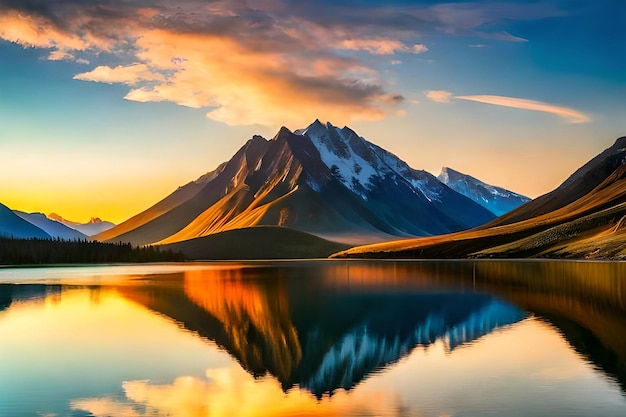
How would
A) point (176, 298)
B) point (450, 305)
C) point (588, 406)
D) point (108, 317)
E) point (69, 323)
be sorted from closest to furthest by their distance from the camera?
point (588, 406)
point (69, 323)
point (108, 317)
point (450, 305)
point (176, 298)

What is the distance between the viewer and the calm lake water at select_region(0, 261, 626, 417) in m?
25.6

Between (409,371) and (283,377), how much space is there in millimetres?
5914

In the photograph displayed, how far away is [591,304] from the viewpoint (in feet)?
186

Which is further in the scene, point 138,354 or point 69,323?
point 69,323

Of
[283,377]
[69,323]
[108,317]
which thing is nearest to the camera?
[283,377]

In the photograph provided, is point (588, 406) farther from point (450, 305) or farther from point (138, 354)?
point (450, 305)

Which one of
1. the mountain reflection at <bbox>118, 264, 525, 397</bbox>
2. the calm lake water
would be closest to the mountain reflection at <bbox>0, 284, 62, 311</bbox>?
the calm lake water

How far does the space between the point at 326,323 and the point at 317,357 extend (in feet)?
43.6

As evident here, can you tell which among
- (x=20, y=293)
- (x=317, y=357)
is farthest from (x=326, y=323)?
(x=20, y=293)

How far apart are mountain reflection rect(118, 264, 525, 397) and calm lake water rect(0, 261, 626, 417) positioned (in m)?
0.15

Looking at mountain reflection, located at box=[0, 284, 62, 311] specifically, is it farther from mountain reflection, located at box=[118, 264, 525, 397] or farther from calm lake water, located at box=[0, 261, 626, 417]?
mountain reflection, located at box=[118, 264, 525, 397]

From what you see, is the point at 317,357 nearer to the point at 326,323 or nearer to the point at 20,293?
the point at 326,323

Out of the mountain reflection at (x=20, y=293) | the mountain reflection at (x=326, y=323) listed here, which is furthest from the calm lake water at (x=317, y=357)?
the mountain reflection at (x=20, y=293)

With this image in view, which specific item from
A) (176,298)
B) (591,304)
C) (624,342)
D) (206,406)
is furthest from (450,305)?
(206,406)
